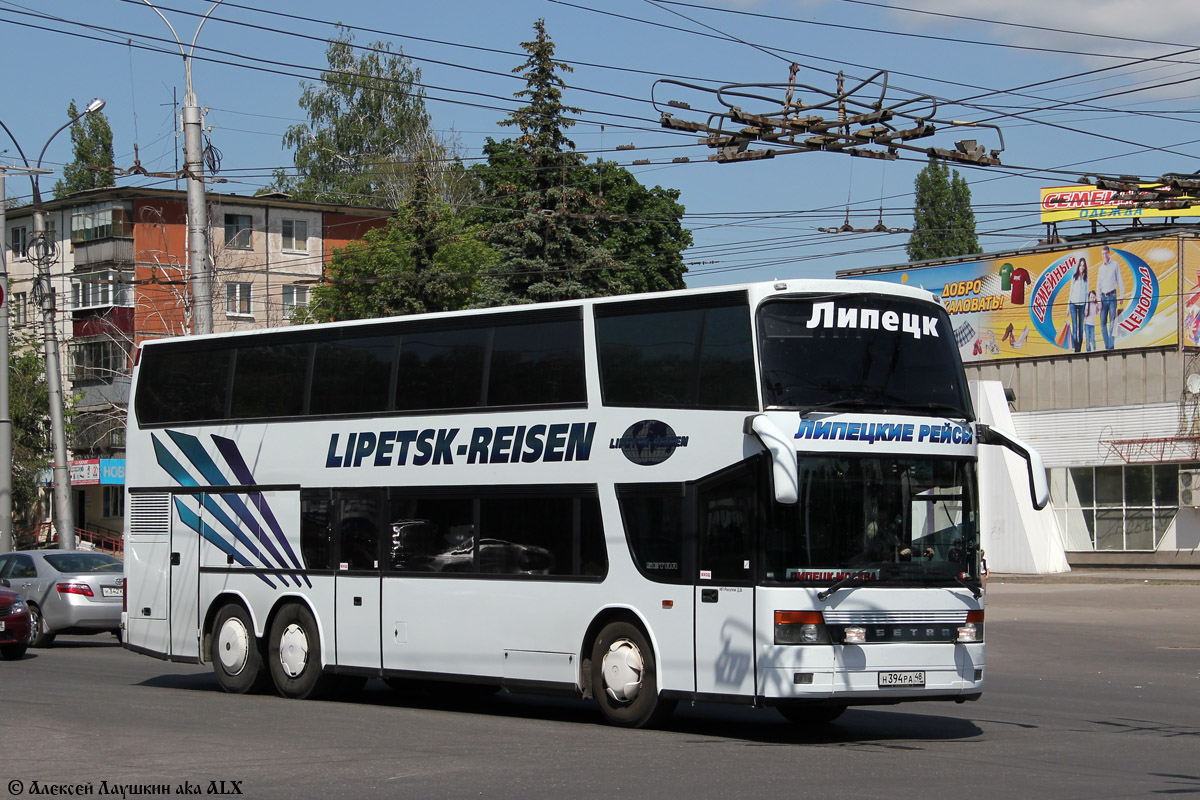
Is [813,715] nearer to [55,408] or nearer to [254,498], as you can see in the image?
[254,498]

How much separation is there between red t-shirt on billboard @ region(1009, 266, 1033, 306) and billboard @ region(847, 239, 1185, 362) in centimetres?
4

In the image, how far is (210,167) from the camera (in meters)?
29.8

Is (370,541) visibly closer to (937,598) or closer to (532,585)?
(532,585)

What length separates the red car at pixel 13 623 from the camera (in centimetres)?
2128

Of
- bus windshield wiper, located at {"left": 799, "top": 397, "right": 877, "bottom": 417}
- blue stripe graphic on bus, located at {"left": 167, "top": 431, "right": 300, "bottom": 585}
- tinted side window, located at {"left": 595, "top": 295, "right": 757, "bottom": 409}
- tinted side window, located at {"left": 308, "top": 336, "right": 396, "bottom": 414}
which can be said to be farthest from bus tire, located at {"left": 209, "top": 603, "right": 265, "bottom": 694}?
bus windshield wiper, located at {"left": 799, "top": 397, "right": 877, "bottom": 417}

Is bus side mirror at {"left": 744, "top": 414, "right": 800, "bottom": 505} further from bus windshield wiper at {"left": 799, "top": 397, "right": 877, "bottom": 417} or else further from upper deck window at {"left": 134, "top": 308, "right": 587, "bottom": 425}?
upper deck window at {"left": 134, "top": 308, "right": 587, "bottom": 425}

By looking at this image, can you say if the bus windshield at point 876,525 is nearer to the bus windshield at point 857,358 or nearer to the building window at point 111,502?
the bus windshield at point 857,358

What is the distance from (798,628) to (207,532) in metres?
8.35

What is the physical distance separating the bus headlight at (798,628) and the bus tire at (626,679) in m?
1.46

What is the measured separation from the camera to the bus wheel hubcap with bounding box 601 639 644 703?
13336mm

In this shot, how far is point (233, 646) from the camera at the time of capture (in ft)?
56.6

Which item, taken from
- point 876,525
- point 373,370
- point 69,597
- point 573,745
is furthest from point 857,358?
point 69,597

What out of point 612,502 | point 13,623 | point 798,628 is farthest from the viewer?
point 13,623

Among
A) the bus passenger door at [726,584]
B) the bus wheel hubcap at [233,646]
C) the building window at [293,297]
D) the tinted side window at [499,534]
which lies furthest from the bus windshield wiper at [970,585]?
the building window at [293,297]
